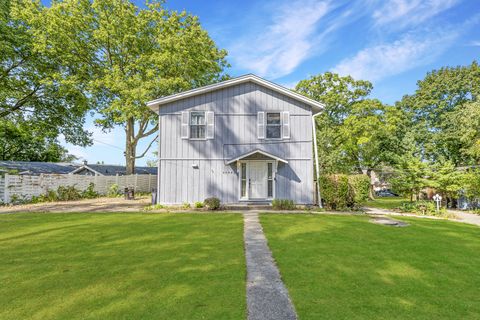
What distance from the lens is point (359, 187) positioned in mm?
14031

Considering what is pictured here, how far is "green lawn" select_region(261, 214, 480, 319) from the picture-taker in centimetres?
363

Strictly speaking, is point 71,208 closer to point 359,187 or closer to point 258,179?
point 258,179

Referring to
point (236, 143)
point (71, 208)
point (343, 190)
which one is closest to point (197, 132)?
point (236, 143)

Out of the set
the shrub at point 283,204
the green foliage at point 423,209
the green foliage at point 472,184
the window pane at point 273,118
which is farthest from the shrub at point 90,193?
the green foliage at point 472,184

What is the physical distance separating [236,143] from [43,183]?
13.0 meters

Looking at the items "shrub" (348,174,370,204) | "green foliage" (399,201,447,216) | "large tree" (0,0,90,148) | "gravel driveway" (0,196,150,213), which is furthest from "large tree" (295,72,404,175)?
"large tree" (0,0,90,148)

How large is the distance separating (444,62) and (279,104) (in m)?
24.4

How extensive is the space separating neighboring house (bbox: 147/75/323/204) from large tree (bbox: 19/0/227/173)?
703 cm

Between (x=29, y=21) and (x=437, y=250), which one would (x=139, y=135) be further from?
(x=437, y=250)

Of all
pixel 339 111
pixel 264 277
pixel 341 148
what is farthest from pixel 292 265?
pixel 339 111

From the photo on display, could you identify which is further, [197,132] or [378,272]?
[197,132]

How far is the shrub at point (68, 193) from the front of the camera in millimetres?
17922

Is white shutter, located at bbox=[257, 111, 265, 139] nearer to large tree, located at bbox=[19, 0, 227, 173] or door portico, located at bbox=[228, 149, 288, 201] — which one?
door portico, located at bbox=[228, 149, 288, 201]

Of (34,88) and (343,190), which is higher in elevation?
(34,88)
